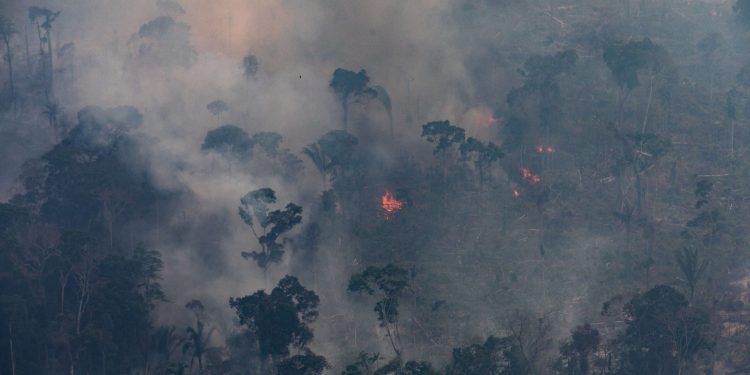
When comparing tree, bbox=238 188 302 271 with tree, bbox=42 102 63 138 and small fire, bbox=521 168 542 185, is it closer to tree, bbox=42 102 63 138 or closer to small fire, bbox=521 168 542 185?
small fire, bbox=521 168 542 185

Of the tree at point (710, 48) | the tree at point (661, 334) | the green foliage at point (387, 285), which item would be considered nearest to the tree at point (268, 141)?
the green foliage at point (387, 285)

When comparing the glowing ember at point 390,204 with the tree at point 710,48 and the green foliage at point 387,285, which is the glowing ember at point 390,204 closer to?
the green foliage at point 387,285

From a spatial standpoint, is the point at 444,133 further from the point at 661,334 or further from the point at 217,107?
the point at 661,334

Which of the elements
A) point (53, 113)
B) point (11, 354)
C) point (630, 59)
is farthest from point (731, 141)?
point (53, 113)

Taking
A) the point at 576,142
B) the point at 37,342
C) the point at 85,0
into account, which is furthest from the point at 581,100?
the point at 85,0

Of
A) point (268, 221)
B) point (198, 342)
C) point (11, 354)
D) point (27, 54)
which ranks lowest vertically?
point (198, 342)
